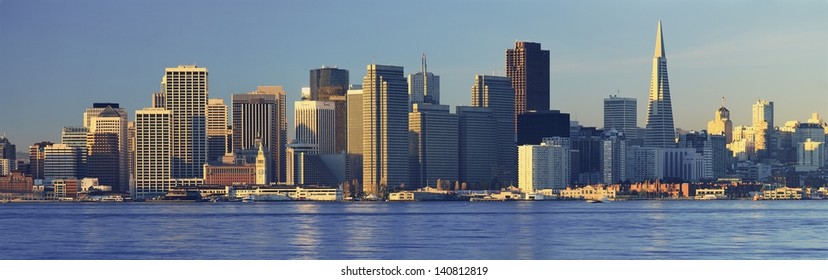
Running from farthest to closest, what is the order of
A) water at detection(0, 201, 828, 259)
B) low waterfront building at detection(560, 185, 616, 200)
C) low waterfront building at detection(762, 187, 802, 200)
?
1. low waterfront building at detection(560, 185, 616, 200)
2. low waterfront building at detection(762, 187, 802, 200)
3. water at detection(0, 201, 828, 259)

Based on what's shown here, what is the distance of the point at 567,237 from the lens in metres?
57.5

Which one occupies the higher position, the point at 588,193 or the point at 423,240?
the point at 423,240

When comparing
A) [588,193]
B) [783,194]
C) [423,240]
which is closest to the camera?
A: [423,240]

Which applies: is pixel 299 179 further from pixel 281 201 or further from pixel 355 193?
pixel 281 201

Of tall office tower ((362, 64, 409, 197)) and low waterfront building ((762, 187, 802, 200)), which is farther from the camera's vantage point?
tall office tower ((362, 64, 409, 197))

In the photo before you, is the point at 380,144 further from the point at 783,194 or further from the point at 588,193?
the point at 783,194

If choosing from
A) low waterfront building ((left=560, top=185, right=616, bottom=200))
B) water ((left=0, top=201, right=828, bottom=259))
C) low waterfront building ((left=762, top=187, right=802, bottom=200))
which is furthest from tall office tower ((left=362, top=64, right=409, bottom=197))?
water ((left=0, top=201, right=828, bottom=259))

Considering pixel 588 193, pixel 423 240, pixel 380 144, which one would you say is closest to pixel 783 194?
pixel 588 193

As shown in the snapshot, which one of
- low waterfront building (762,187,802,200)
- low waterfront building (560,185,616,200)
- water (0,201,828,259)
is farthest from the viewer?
low waterfront building (560,185,616,200)

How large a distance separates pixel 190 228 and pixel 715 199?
125 meters

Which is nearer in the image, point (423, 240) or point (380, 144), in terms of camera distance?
point (423, 240)

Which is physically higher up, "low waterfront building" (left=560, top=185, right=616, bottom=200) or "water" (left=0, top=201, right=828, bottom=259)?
"water" (left=0, top=201, right=828, bottom=259)

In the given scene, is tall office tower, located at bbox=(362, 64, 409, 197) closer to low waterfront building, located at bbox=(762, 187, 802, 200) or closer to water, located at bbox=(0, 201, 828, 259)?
low waterfront building, located at bbox=(762, 187, 802, 200)

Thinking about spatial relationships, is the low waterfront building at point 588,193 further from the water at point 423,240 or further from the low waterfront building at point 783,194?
→ the water at point 423,240
